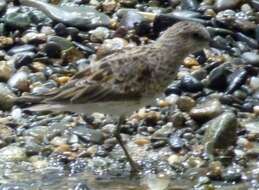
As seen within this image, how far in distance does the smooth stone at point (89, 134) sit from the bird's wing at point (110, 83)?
2.32 ft

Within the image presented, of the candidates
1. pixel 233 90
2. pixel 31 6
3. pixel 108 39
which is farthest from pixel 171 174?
pixel 31 6

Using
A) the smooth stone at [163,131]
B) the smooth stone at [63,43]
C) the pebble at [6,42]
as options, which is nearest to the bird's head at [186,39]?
the smooth stone at [163,131]

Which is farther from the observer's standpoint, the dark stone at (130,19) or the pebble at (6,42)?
the dark stone at (130,19)

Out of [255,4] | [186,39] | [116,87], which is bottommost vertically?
[255,4]

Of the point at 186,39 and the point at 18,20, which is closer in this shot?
the point at 186,39

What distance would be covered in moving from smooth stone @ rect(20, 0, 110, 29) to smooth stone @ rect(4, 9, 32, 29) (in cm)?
25

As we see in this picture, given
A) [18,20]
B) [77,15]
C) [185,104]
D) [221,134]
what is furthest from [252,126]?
[18,20]

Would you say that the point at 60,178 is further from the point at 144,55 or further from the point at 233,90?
the point at 233,90

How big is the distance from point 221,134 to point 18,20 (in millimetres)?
3671

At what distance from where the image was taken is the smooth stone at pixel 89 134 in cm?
996

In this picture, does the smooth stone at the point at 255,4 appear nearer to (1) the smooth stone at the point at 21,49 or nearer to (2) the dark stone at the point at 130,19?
(2) the dark stone at the point at 130,19

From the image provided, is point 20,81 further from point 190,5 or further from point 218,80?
point 190,5

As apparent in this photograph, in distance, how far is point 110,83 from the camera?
9383mm

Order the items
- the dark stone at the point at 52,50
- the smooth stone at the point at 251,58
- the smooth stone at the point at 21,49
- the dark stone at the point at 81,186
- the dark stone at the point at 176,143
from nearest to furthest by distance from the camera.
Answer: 1. the dark stone at the point at 81,186
2. the dark stone at the point at 176,143
3. the smooth stone at the point at 251,58
4. the dark stone at the point at 52,50
5. the smooth stone at the point at 21,49
